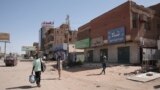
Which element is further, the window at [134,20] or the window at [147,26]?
the window at [147,26]

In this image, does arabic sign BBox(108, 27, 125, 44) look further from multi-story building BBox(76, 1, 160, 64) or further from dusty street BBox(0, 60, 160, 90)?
dusty street BBox(0, 60, 160, 90)

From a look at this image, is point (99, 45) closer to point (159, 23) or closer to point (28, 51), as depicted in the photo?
point (159, 23)

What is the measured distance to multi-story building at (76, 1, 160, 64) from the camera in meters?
29.9

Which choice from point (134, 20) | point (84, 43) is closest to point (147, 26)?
point (134, 20)

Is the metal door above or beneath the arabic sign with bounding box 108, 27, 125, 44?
beneath

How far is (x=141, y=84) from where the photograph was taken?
16.3 meters

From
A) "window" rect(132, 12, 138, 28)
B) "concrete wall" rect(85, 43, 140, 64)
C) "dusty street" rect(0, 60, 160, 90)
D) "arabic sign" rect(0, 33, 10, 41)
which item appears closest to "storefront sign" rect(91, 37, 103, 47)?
"concrete wall" rect(85, 43, 140, 64)

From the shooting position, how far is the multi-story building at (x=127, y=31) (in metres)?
29.9

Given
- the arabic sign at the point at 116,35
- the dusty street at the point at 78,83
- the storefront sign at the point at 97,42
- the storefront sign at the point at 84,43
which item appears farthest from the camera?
the storefront sign at the point at 84,43

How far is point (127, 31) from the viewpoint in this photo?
2998 centimetres

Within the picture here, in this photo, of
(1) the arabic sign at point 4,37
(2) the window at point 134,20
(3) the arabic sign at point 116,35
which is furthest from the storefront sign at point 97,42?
(1) the arabic sign at point 4,37

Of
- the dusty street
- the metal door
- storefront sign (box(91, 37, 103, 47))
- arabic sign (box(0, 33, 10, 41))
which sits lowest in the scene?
the dusty street

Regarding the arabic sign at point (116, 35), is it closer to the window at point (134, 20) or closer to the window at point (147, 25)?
the window at point (134, 20)

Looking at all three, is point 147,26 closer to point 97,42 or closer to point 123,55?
point 123,55
